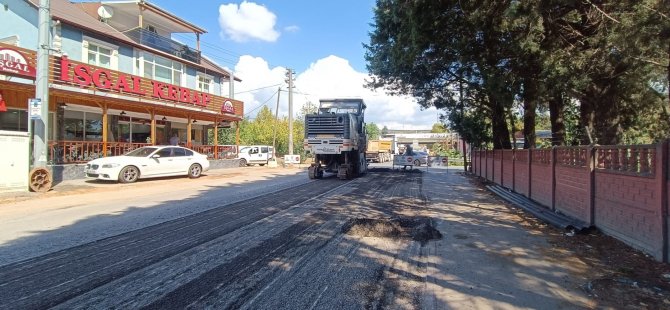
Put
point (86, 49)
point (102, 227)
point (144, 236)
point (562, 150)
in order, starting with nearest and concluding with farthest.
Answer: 1. point (144, 236)
2. point (102, 227)
3. point (562, 150)
4. point (86, 49)

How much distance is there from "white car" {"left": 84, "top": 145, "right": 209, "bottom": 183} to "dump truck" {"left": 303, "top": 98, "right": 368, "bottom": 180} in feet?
18.2

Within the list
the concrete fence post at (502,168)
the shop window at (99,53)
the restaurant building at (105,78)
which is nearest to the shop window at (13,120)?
the restaurant building at (105,78)

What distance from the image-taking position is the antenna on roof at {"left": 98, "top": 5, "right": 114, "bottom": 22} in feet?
86.1

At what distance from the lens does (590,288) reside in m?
4.95

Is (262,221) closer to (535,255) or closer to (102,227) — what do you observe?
(102,227)

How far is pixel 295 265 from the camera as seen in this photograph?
5832mm

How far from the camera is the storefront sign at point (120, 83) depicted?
18828 mm

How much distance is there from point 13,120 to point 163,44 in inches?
401

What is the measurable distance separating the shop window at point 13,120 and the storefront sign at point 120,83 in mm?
4202

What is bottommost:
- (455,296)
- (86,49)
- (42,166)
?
(455,296)

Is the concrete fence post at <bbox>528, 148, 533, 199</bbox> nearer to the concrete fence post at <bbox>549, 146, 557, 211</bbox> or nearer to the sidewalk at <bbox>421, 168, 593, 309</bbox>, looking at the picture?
the concrete fence post at <bbox>549, 146, 557, 211</bbox>

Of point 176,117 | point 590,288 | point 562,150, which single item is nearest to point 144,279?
point 590,288

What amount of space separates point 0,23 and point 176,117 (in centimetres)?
1038

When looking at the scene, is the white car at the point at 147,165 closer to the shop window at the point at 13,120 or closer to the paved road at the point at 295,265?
the shop window at the point at 13,120
